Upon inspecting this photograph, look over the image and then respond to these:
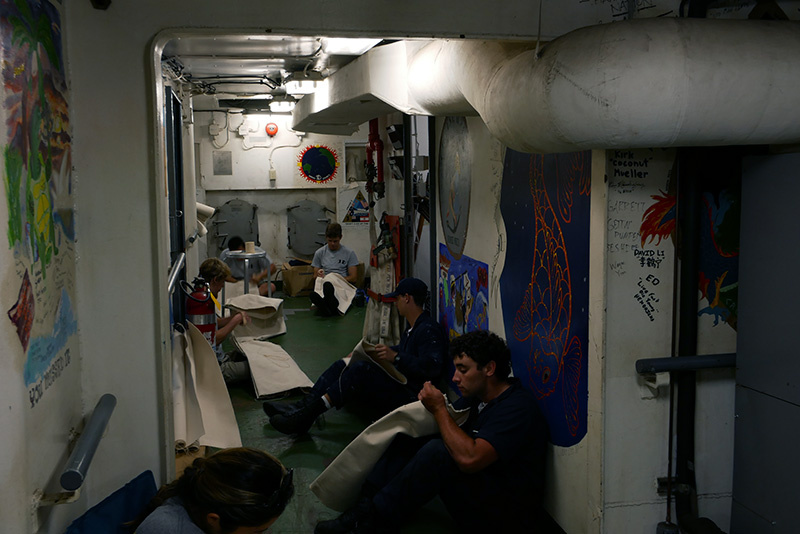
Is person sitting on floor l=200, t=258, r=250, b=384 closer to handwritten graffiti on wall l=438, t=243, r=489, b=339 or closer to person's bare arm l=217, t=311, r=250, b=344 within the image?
person's bare arm l=217, t=311, r=250, b=344

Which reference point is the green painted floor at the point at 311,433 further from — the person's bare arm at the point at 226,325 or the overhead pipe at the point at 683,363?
the overhead pipe at the point at 683,363

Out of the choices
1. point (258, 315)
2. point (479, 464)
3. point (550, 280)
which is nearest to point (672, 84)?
point (550, 280)

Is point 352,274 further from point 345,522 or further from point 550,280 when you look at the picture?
point 550,280

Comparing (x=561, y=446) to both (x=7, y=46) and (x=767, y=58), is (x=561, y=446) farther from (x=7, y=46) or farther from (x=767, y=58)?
(x=7, y=46)

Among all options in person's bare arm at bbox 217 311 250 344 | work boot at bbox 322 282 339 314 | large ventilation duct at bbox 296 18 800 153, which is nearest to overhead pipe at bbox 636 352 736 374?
large ventilation duct at bbox 296 18 800 153

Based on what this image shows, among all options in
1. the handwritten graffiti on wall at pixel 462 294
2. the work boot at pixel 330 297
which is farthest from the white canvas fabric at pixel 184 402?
the work boot at pixel 330 297

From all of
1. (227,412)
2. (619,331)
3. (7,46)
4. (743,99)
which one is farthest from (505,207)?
(7,46)

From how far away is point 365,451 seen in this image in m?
3.78

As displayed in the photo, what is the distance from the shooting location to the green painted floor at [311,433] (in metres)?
3.88

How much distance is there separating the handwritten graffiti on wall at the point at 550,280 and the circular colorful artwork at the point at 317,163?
26.9ft

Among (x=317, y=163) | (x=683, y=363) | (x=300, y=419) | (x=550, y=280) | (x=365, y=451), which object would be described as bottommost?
(x=300, y=419)

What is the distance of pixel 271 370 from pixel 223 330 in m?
0.57

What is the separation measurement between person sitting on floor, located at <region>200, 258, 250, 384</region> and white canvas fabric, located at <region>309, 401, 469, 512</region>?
84.4 inches

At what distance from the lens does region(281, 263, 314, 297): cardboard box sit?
11008mm
